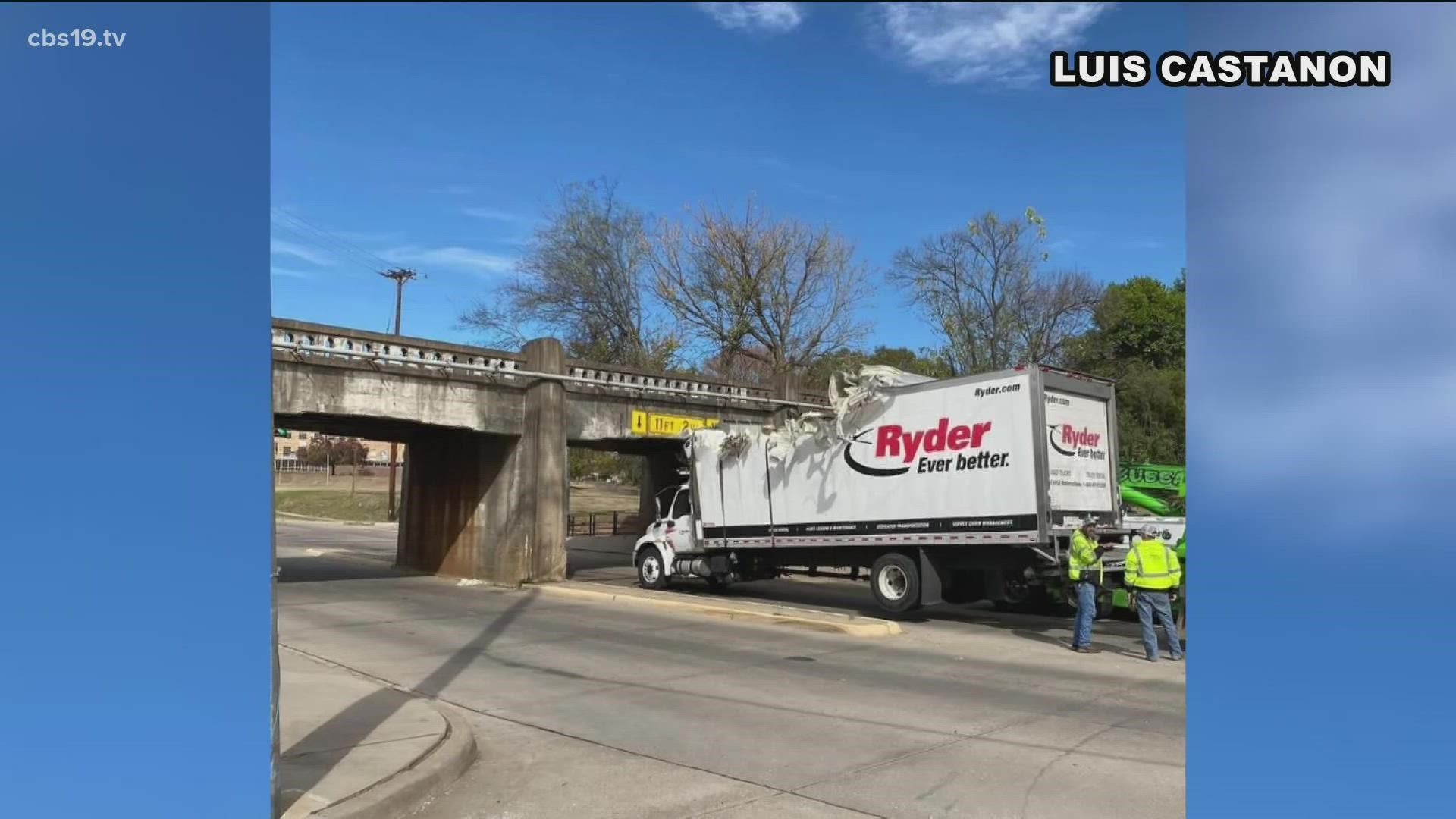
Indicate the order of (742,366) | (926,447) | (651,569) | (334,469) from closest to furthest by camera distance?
(926,447), (651,569), (742,366), (334,469)

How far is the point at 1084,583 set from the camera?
1187 cm

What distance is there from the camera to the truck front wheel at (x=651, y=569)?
65.5 feet

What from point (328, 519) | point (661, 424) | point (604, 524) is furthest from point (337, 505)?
point (661, 424)

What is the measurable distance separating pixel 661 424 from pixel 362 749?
17632mm

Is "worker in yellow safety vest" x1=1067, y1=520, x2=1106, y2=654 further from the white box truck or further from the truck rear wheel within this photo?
the truck rear wheel

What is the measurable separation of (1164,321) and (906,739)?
37.7 meters

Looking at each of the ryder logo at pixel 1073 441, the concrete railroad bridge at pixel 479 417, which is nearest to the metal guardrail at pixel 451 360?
the concrete railroad bridge at pixel 479 417

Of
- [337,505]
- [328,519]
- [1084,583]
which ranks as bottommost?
[328,519]

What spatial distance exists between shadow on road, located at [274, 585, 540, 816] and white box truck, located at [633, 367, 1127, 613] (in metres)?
6.58

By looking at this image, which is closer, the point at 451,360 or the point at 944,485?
the point at 944,485

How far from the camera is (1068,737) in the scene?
7.34 m

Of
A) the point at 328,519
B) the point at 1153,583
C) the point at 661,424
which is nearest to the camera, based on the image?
the point at 1153,583

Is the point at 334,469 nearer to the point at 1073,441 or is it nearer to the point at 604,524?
the point at 604,524

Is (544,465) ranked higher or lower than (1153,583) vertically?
higher
